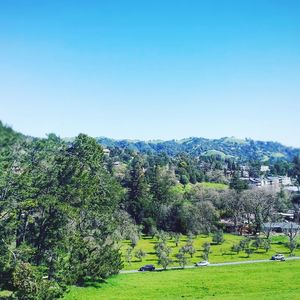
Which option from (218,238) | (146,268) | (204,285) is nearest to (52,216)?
(204,285)

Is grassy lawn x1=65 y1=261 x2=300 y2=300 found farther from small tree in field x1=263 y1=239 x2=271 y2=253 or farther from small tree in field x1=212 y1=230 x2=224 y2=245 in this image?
small tree in field x1=212 y1=230 x2=224 y2=245

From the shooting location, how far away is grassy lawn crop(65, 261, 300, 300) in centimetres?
3841

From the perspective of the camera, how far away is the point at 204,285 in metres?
42.8

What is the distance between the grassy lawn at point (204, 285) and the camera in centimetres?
3841

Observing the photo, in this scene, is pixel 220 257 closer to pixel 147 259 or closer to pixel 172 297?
pixel 147 259

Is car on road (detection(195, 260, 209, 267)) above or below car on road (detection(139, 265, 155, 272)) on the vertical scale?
below

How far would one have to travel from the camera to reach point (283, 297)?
3719 cm

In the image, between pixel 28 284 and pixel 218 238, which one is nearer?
pixel 28 284

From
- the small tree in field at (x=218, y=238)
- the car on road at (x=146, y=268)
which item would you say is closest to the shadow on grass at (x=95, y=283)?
the car on road at (x=146, y=268)

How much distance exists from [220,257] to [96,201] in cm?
2843

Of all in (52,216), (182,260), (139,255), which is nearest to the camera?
(52,216)

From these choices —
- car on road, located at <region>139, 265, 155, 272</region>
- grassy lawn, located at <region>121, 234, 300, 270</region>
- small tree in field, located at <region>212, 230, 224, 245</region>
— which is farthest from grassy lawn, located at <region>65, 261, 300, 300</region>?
small tree in field, located at <region>212, 230, 224, 245</region>

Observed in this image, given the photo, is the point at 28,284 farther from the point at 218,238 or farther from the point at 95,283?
the point at 218,238

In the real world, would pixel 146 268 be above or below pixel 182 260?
below
